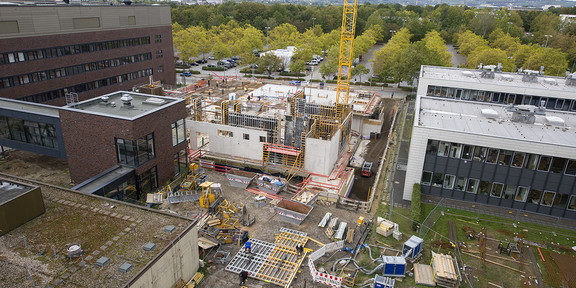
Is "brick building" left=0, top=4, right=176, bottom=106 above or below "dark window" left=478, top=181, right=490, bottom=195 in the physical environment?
above

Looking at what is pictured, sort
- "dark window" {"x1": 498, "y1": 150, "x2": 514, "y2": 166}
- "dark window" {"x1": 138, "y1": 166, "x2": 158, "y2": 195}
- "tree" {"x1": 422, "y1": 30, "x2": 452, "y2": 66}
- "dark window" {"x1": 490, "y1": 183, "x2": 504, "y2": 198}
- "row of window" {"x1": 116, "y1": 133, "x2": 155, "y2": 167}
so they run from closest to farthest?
"dark window" {"x1": 498, "y1": 150, "x2": 514, "y2": 166} → "row of window" {"x1": 116, "y1": 133, "x2": 155, "y2": 167} → "dark window" {"x1": 490, "y1": 183, "x2": 504, "y2": 198} → "dark window" {"x1": 138, "y1": 166, "x2": 158, "y2": 195} → "tree" {"x1": 422, "y1": 30, "x2": 452, "y2": 66}

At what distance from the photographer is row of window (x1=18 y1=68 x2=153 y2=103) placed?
45625 mm

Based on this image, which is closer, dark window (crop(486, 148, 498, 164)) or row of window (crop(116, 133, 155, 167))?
dark window (crop(486, 148, 498, 164))

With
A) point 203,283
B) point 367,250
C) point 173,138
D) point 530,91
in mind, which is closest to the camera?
point 203,283

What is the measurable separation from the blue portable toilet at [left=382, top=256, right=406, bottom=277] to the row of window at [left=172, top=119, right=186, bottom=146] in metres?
22.1

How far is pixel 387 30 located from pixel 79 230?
13935 cm

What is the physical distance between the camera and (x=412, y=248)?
80.3 feet

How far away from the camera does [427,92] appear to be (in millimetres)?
48688

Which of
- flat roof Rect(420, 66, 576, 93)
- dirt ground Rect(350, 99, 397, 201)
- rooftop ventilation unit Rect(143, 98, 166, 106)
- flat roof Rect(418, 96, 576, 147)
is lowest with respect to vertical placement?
dirt ground Rect(350, 99, 397, 201)

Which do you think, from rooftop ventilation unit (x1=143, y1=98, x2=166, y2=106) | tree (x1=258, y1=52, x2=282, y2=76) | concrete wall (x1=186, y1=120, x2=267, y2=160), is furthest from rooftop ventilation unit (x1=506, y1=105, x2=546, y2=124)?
tree (x1=258, y1=52, x2=282, y2=76)

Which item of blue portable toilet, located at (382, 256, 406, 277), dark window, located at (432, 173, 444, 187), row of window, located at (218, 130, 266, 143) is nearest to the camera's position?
blue portable toilet, located at (382, 256, 406, 277)

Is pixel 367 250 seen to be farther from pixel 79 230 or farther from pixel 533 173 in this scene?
Answer: pixel 79 230

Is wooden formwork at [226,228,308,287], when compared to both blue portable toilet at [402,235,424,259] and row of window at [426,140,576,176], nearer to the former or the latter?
blue portable toilet at [402,235,424,259]

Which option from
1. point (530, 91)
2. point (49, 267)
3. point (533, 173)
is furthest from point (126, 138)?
point (530, 91)
